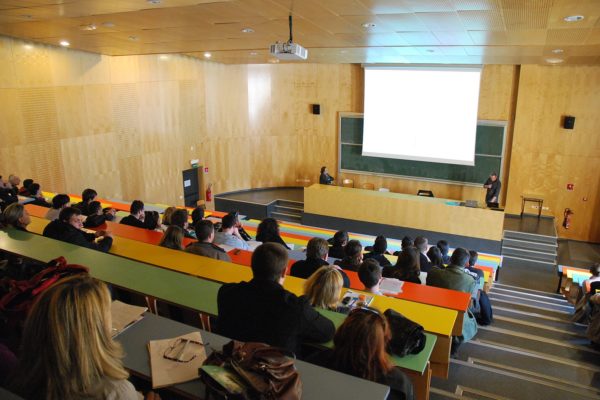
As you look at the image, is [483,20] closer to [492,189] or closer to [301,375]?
[301,375]

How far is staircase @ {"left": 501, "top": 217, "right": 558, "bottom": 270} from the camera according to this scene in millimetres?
10336

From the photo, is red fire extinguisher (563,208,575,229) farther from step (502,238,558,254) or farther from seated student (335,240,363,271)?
seated student (335,240,363,271)

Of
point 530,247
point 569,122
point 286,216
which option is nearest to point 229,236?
point 286,216

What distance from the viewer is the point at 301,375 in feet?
6.61

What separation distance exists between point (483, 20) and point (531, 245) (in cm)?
685

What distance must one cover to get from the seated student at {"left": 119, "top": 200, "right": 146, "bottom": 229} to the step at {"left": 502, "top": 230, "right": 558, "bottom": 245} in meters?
8.79

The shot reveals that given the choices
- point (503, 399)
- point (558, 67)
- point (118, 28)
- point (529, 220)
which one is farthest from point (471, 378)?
point (558, 67)

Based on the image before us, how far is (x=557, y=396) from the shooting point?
371 cm

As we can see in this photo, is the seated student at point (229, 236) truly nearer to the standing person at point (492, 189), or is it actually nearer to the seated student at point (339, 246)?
the seated student at point (339, 246)

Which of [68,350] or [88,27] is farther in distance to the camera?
[88,27]

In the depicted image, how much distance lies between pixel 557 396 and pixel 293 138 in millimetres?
12184

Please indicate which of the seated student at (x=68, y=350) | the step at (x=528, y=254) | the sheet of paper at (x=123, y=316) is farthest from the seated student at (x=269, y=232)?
the step at (x=528, y=254)

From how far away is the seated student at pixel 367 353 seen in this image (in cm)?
212

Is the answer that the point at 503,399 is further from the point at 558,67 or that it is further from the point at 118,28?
the point at 558,67
